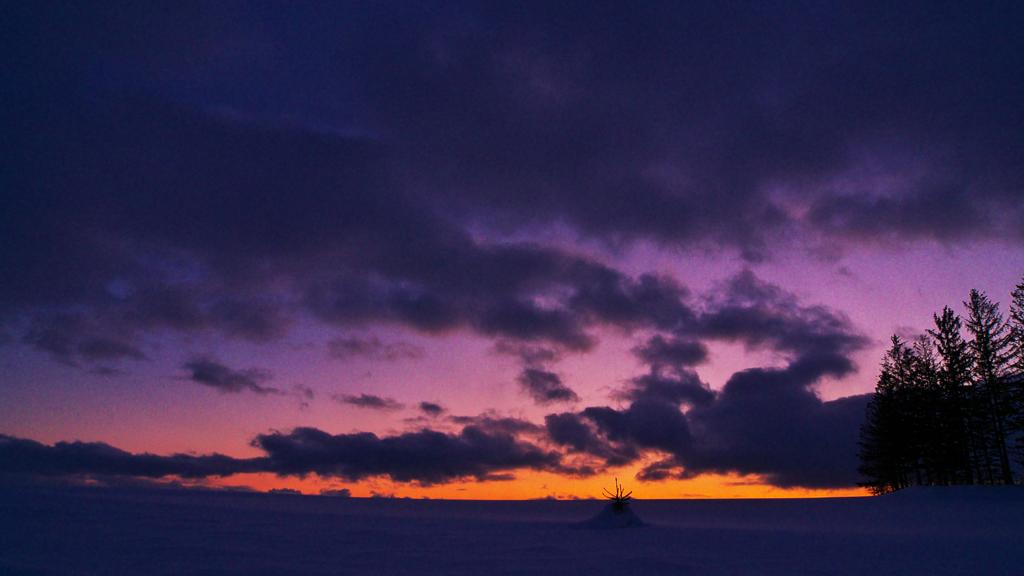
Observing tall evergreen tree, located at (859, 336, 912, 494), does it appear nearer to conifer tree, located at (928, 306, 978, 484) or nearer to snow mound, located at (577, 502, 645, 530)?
conifer tree, located at (928, 306, 978, 484)

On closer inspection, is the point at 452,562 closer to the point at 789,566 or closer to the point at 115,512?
the point at 789,566

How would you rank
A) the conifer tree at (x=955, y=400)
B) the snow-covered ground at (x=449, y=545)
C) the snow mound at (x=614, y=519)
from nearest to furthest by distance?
the snow-covered ground at (x=449, y=545)
the snow mound at (x=614, y=519)
the conifer tree at (x=955, y=400)

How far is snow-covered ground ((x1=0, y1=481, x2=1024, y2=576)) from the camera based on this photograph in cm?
1451

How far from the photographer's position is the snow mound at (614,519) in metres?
26.4

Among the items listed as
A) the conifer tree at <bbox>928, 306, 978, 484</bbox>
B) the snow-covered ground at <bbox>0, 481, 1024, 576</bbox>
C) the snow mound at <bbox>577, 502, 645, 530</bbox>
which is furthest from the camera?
the conifer tree at <bbox>928, 306, 978, 484</bbox>

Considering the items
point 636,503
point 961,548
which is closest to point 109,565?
point 961,548

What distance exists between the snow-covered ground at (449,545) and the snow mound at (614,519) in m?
0.86

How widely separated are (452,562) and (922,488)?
38631mm

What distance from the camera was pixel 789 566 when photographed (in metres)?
15.8

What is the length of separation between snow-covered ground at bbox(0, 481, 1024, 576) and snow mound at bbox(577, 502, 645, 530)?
859mm

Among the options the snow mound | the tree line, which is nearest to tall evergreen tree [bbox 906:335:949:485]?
the tree line

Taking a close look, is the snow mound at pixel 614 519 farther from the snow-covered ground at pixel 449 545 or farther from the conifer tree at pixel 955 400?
the conifer tree at pixel 955 400

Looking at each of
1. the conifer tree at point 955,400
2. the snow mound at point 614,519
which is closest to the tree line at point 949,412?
the conifer tree at point 955,400

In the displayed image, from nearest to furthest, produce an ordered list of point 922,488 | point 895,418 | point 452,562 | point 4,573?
point 4,573 → point 452,562 → point 922,488 → point 895,418
